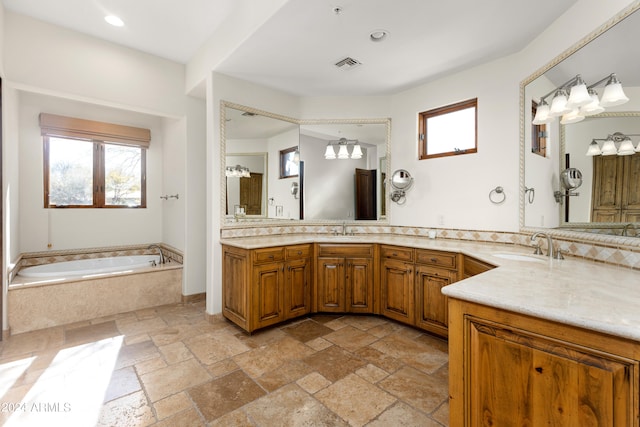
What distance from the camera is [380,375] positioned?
208 centimetres

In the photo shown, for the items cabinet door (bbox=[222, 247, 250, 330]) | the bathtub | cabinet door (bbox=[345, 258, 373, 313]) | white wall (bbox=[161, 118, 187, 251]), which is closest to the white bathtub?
the bathtub

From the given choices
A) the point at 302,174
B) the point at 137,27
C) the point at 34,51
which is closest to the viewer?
the point at 34,51

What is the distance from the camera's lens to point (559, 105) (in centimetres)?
204

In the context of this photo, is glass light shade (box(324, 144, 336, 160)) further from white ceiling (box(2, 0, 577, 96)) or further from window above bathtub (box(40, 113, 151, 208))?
window above bathtub (box(40, 113, 151, 208))

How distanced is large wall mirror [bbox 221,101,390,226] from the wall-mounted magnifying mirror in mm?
144

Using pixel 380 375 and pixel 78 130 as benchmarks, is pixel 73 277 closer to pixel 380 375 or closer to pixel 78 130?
pixel 78 130

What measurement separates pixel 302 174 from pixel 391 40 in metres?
1.75

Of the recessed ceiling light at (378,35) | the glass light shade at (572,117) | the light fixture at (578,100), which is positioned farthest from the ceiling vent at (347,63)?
the glass light shade at (572,117)

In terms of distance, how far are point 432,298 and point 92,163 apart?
4717 millimetres

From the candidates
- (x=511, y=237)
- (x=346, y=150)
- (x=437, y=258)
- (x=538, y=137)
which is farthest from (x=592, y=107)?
(x=346, y=150)

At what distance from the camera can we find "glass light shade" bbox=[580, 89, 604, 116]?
177 centimetres

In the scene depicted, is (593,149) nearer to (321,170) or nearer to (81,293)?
(321,170)

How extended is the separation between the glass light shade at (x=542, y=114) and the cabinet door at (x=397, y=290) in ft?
5.24

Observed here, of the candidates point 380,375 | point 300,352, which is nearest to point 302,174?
point 300,352
